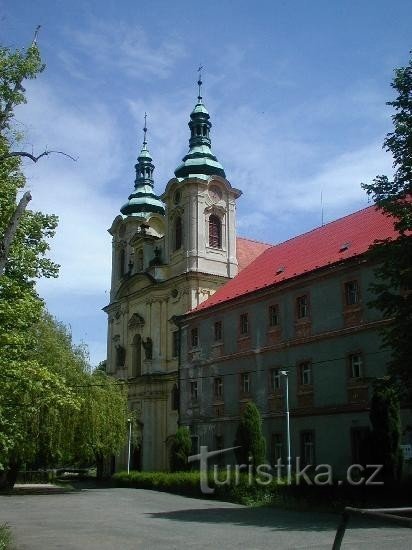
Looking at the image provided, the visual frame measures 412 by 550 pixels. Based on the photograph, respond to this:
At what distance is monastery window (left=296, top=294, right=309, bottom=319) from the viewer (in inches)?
1172

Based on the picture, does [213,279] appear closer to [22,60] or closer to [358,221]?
[358,221]

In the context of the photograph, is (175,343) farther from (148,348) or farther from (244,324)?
(244,324)

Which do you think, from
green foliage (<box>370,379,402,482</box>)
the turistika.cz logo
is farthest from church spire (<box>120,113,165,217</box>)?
green foliage (<box>370,379,402,482</box>)

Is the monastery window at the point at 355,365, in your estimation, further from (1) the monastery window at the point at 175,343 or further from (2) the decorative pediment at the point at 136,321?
(2) the decorative pediment at the point at 136,321

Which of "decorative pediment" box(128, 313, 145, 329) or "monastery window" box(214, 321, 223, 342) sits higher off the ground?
"decorative pediment" box(128, 313, 145, 329)

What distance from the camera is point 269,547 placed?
1316 cm

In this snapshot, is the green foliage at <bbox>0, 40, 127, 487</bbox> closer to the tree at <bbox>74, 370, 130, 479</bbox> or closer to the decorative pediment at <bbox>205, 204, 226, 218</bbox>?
the tree at <bbox>74, 370, 130, 479</bbox>

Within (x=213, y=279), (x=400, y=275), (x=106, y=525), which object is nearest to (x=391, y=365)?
(x=400, y=275)

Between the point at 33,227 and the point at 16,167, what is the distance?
1.48m

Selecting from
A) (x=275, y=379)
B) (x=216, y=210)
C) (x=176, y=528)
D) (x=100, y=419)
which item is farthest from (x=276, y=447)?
(x=216, y=210)

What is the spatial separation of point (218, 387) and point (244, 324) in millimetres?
3869

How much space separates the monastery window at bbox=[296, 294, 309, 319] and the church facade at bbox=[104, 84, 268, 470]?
1206 centimetres

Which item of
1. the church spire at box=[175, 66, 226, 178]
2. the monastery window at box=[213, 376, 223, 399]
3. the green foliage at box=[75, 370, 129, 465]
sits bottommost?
the green foliage at box=[75, 370, 129, 465]

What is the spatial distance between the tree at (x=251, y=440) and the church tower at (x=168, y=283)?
1379cm
